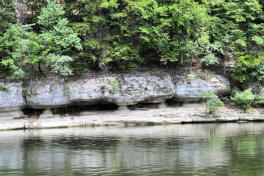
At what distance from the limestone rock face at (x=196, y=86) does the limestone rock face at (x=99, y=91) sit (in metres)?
0.95

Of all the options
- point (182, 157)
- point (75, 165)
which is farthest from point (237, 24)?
point (75, 165)

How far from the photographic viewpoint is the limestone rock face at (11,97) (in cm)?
A: 3284

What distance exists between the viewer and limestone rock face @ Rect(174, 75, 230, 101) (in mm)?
36094

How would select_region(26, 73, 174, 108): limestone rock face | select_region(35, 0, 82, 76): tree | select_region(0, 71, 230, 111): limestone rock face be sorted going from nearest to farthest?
select_region(0, 71, 230, 111): limestone rock face, select_region(26, 73, 174, 108): limestone rock face, select_region(35, 0, 82, 76): tree

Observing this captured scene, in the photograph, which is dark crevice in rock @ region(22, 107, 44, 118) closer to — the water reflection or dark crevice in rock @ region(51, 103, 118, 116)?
dark crevice in rock @ region(51, 103, 118, 116)

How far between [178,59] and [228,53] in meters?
5.60

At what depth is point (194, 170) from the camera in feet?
45.8

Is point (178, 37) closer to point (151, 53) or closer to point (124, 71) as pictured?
point (151, 53)

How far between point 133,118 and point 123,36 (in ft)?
33.1

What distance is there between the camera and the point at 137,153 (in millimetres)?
18297

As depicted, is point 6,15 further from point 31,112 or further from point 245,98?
point 245,98

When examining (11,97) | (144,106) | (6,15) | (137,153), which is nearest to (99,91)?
(144,106)

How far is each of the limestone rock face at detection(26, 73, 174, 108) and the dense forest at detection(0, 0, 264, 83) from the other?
167 centimetres

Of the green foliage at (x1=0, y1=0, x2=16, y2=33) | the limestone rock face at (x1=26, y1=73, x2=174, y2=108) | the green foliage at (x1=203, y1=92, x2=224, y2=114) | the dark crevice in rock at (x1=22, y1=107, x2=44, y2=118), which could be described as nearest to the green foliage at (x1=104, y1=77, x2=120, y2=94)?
the limestone rock face at (x1=26, y1=73, x2=174, y2=108)
